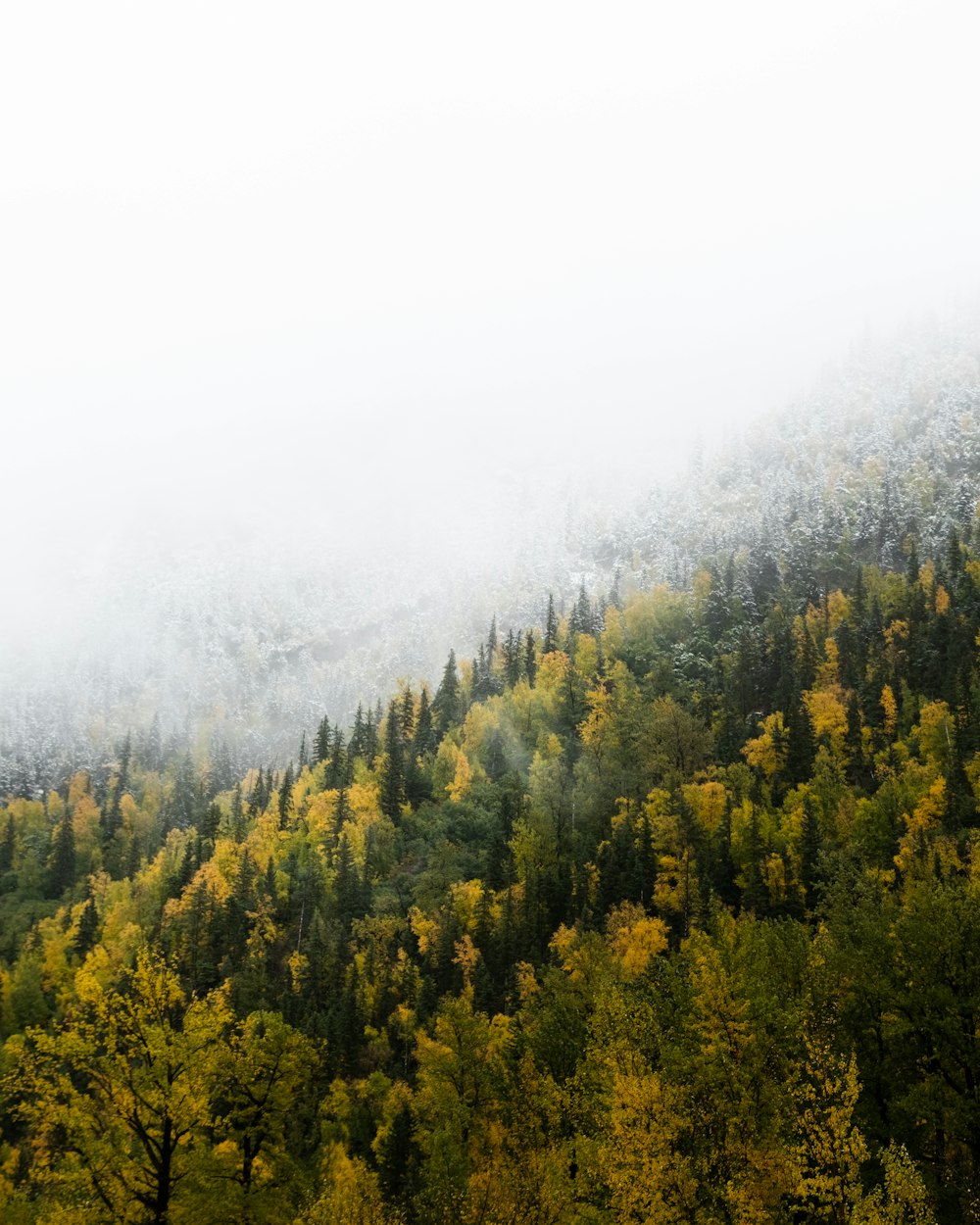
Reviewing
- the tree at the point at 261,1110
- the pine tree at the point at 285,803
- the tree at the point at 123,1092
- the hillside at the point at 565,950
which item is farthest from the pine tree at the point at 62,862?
the tree at the point at 123,1092

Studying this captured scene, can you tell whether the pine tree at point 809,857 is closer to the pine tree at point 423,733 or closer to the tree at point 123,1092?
the tree at point 123,1092

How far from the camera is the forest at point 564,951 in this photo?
90.6ft

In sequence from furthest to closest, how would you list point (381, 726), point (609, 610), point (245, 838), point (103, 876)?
point (609, 610)
point (381, 726)
point (103, 876)
point (245, 838)

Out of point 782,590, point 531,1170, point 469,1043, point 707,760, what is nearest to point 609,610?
point 782,590

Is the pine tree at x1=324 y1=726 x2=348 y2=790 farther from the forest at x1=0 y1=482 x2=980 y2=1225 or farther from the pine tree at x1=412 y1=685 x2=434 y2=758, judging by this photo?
the pine tree at x1=412 y1=685 x2=434 y2=758

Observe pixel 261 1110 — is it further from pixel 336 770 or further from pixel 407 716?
pixel 407 716

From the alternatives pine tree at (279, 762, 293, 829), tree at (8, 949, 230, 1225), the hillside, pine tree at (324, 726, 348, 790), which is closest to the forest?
tree at (8, 949, 230, 1225)

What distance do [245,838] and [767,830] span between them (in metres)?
89.3

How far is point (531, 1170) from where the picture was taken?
31.7m

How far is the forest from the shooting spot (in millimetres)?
27609

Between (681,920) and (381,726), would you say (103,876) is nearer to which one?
(381,726)

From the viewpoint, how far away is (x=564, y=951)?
72.6 meters

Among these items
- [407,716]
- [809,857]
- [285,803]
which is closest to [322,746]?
[407,716]

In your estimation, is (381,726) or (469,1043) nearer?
(469,1043)
